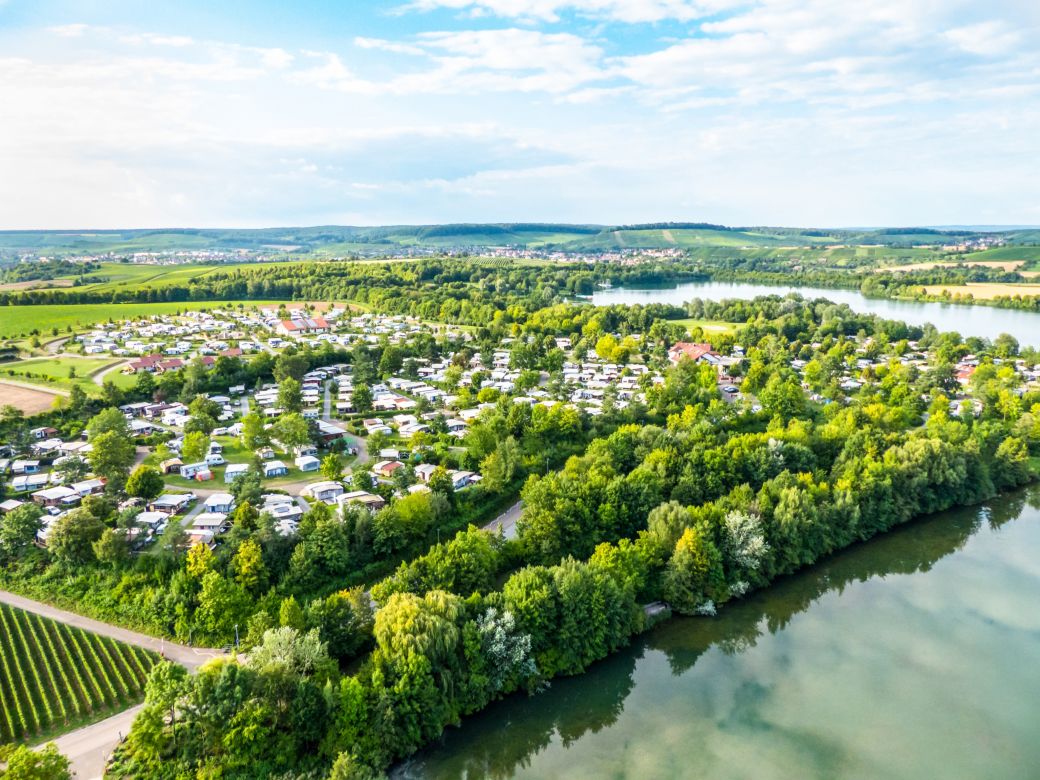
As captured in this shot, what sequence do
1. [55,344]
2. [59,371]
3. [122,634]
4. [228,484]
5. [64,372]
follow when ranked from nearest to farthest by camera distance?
[122,634], [228,484], [64,372], [59,371], [55,344]

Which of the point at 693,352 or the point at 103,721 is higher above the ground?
the point at 693,352

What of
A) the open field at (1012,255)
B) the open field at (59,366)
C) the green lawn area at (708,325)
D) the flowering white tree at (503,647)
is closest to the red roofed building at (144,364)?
the open field at (59,366)

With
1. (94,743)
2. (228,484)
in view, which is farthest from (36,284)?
(94,743)

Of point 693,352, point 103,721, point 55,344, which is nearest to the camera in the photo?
point 103,721

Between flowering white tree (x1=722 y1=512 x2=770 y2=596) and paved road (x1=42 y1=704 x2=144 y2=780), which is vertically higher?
flowering white tree (x1=722 y1=512 x2=770 y2=596)

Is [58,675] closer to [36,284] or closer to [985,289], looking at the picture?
[36,284]

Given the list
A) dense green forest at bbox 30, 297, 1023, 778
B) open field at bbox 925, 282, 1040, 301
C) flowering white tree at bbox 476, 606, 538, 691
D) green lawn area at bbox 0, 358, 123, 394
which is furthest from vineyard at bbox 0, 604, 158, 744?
open field at bbox 925, 282, 1040, 301

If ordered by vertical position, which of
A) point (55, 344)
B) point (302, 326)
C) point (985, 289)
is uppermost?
point (985, 289)

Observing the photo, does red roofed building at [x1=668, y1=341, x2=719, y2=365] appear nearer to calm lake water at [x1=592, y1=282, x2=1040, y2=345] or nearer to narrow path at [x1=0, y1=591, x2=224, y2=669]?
calm lake water at [x1=592, y1=282, x2=1040, y2=345]
